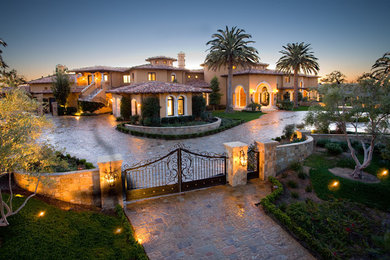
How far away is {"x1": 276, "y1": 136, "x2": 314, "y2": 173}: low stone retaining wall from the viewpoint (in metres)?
11.5

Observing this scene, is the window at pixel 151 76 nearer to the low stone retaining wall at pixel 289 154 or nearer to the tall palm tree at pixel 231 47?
the tall palm tree at pixel 231 47

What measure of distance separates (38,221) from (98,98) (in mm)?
29706

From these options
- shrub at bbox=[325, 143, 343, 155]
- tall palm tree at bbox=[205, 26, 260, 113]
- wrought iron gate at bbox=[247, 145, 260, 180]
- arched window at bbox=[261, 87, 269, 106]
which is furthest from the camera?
arched window at bbox=[261, 87, 269, 106]

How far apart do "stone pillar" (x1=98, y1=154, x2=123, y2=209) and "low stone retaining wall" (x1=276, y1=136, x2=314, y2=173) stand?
7351 millimetres

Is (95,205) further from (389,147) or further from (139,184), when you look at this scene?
(389,147)

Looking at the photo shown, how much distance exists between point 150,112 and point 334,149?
14807mm

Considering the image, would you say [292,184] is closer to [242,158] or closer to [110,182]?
[242,158]

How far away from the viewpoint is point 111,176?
788 cm

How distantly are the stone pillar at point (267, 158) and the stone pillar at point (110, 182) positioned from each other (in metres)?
6.01

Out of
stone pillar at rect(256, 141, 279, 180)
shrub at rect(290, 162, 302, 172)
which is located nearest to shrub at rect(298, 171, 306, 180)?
shrub at rect(290, 162, 302, 172)

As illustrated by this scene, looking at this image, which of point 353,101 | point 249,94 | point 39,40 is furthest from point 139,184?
Answer: point 249,94

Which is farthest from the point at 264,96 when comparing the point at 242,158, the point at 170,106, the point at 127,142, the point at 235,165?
the point at 235,165

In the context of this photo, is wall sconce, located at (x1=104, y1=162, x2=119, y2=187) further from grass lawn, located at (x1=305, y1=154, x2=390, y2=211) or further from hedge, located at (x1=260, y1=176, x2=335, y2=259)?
grass lawn, located at (x1=305, y1=154, x2=390, y2=211)

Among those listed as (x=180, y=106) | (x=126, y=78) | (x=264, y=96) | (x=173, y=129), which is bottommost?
(x=173, y=129)
